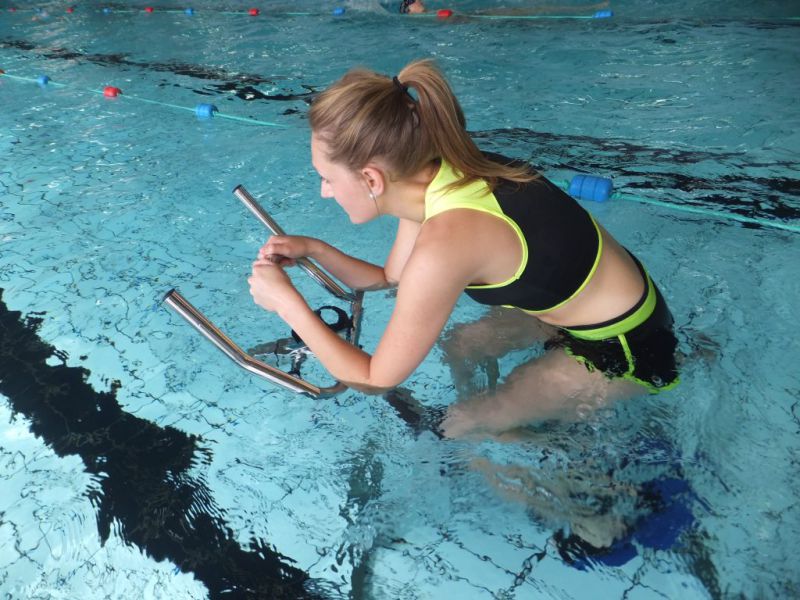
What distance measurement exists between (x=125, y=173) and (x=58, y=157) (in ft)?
2.52

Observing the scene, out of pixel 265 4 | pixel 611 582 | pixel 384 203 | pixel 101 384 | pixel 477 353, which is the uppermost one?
pixel 384 203

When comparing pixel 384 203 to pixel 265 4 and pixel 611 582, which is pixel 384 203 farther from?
pixel 265 4

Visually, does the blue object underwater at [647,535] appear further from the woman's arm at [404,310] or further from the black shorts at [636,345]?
the woman's arm at [404,310]

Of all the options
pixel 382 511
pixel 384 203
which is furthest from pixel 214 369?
pixel 384 203

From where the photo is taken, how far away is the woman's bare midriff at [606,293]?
1.87 m

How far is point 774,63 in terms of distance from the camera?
5828 mm

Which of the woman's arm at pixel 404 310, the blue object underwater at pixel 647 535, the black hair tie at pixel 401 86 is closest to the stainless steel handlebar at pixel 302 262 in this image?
the woman's arm at pixel 404 310

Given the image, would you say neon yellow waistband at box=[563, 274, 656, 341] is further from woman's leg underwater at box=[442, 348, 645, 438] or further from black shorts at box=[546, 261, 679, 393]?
woman's leg underwater at box=[442, 348, 645, 438]

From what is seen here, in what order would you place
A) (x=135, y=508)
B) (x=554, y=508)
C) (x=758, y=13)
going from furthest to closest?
(x=758, y=13) → (x=135, y=508) → (x=554, y=508)

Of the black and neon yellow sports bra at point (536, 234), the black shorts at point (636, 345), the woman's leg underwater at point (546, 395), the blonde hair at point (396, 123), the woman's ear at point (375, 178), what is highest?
the blonde hair at point (396, 123)

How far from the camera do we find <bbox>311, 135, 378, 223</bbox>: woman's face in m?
1.67

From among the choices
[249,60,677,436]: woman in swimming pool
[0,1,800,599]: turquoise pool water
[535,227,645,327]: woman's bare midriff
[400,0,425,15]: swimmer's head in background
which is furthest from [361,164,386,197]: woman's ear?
[400,0,425,15]: swimmer's head in background

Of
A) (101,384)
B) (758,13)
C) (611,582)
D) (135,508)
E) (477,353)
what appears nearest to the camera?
(611,582)

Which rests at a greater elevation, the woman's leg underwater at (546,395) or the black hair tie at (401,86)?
the black hair tie at (401,86)
